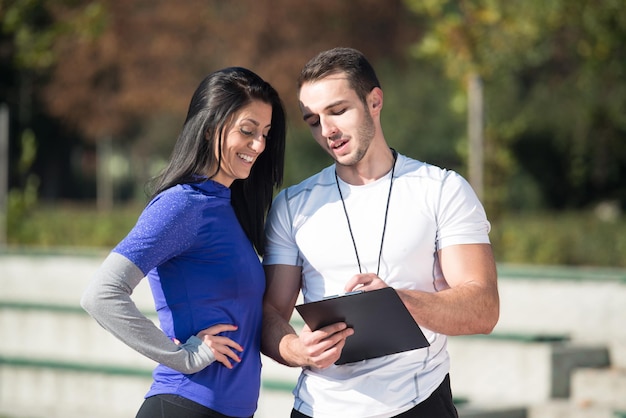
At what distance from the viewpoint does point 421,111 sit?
1855cm

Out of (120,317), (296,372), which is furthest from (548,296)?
(120,317)

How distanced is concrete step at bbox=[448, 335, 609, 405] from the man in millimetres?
3262

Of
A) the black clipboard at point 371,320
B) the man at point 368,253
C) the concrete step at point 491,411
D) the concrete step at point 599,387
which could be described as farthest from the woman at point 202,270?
the concrete step at point 599,387

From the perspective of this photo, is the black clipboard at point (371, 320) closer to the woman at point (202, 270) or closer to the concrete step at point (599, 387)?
the woman at point (202, 270)

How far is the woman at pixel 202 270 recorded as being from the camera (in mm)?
2859

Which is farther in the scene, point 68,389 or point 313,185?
point 68,389

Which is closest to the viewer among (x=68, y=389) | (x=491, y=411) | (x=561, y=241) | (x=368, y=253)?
(x=368, y=253)

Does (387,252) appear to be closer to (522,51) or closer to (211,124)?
(211,124)

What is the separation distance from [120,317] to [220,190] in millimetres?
484

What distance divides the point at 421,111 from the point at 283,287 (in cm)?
1559

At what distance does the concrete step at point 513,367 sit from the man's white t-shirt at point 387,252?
3255mm

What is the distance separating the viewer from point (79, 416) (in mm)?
6930

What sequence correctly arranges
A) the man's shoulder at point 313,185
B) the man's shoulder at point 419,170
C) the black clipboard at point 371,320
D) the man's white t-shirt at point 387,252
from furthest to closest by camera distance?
the man's shoulder at point 313,185
the man's shoulder at point 419,170
the man's white t-shirt at point 387,252
the black clipboard at point 371,320

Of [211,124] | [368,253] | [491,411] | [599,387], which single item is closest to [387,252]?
[368,253]
